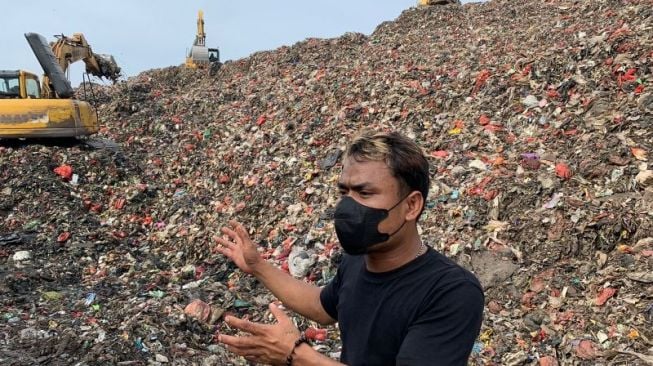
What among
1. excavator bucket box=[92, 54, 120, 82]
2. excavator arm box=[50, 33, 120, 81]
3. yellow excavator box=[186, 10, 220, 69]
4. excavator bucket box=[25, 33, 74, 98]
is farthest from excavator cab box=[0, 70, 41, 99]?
yellow excavator box=[186, 10, 220, 69]

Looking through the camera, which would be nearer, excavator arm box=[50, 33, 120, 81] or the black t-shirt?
the black t-shirt

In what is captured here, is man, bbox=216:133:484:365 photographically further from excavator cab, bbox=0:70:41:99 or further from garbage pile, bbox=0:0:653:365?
excavator cab, bbox=0:70:41:99

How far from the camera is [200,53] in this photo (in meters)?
22.5

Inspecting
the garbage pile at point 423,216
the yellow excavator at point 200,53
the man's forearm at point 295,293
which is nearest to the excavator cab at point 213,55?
the yellow excavator at point 200,53

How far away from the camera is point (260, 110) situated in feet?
38.3

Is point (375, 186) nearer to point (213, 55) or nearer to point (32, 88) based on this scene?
point (32, 88)

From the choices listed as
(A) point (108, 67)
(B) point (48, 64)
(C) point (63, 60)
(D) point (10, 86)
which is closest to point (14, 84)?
(D) point (10, 86)

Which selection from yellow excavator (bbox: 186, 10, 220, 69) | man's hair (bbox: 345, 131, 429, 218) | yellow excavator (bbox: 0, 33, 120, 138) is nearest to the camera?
man's hair (bbox: 345, 131, 429, 218)

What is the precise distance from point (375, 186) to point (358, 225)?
6.4 inches

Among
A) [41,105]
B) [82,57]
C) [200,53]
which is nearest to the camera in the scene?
[41,105]

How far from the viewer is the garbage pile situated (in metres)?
4.67

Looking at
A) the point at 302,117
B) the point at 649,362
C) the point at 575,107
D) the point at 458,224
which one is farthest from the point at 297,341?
the point at 302,117

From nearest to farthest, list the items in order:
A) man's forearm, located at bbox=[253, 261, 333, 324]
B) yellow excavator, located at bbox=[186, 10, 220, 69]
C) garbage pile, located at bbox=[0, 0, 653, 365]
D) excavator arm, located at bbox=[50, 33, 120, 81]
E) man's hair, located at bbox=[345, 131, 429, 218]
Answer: man's hair, located at bbox=[345, 131, 429, 218], man's forearm, located at bbox=[253, 261, 333, 324], garbage pile, located at bbox=[0, 0, 653, 365], excavator arm, located at bbox=[50, 33, 120, 81], yellow excavator, located at bbox=[186, 10, 220, 69]

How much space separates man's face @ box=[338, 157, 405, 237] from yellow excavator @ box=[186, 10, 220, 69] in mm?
19826
